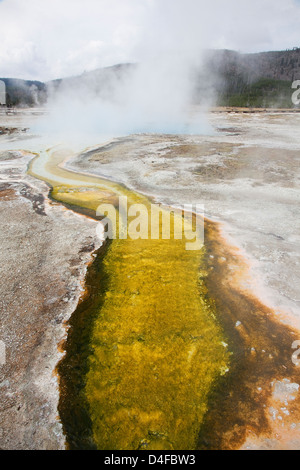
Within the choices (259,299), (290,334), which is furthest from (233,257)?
(290,334)

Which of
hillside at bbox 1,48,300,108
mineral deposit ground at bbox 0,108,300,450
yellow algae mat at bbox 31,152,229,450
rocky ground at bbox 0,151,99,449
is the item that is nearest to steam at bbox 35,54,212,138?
hillside at bbox 1,48,300,108

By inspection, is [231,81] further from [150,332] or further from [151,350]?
[151,350]

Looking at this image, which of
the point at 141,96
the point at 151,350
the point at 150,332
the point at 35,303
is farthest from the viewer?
the point at 141,96

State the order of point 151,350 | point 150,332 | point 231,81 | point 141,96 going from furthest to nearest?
1. point 231,81
2. point 141,96
3. point 150,332
4. point 151,350

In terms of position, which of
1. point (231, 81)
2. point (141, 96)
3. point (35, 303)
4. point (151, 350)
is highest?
point (231, 81)

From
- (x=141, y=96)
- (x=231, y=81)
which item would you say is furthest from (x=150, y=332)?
(x=231, y=81)
